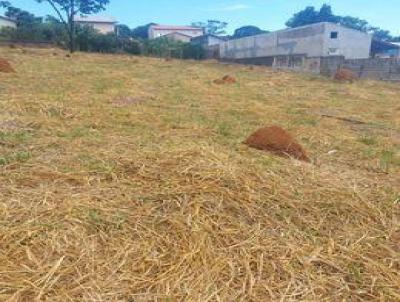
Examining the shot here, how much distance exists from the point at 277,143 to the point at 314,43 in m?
30.5

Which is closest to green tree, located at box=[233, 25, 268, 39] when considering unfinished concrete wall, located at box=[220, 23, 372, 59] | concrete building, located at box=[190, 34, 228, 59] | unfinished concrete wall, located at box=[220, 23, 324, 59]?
concrete building, located at box=[190, 34, 228, 59]

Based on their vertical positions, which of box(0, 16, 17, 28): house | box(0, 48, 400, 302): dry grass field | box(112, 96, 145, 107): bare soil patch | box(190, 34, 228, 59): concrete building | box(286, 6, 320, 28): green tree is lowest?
box(0, 48, 400, 302): dry grass field

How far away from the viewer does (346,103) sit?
10.8 m

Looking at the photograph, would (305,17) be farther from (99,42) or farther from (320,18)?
(99,42)

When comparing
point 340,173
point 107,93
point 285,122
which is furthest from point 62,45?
point 340,173

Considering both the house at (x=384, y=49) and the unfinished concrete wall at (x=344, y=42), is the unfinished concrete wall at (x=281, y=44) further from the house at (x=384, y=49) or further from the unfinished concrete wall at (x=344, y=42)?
the house at (x=384, y=49)

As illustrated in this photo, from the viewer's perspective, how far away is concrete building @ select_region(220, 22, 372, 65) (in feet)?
105

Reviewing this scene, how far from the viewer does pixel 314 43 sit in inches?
1288

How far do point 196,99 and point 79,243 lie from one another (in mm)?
6972

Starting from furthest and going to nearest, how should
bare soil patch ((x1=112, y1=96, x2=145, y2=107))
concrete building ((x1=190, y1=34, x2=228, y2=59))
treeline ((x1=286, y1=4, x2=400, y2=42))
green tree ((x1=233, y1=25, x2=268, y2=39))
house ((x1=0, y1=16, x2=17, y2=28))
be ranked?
1. green tree ((x1=233, y1=25, x2=268, y2=39))
2. treeline ((x1=286, y1=4, x2=400, y2=42))
3. house ((x1=0, y1=16, x2=17, y2=28))
4. concrete building ((x1=190, y1=34, x2=228, y2=59))
5. bare soil patch ((x1=112, y1=96, x2=145, y2=107))

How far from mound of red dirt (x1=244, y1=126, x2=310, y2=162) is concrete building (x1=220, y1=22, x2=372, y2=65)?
25.4 metres

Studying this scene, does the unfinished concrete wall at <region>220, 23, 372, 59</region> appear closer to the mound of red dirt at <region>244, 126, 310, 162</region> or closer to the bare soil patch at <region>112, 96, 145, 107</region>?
the bare soil patch at <region>112, 96, 145, 107</region>

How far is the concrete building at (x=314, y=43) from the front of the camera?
32.1 metres

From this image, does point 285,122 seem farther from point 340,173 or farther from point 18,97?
point 18,97
